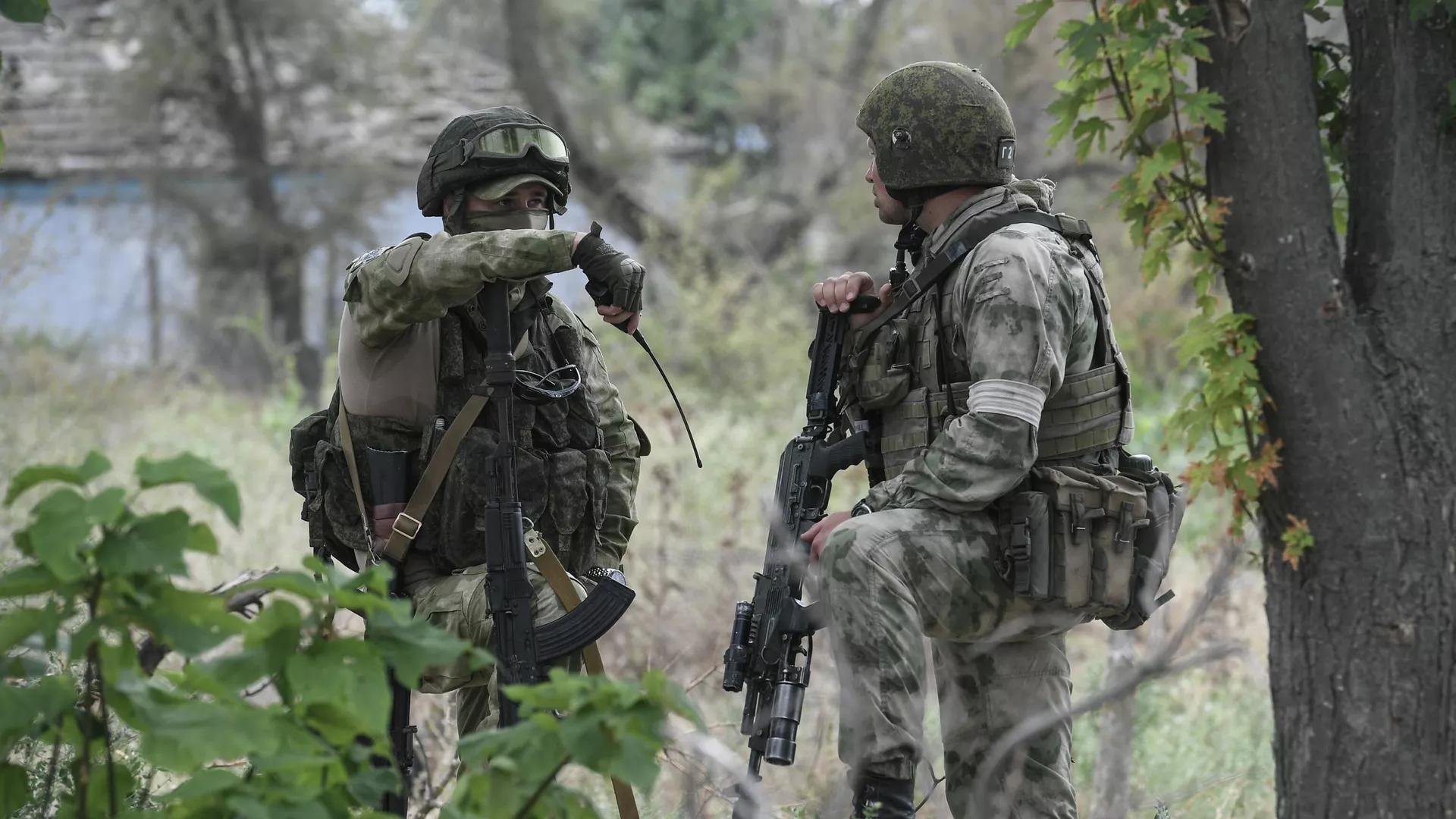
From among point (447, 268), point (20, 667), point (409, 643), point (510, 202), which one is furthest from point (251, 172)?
point (409, 643)

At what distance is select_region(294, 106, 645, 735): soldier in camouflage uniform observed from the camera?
140 inches

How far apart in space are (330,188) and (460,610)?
45.8 ft

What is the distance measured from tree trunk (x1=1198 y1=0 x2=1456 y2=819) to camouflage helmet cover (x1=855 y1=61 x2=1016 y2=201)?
842 mm

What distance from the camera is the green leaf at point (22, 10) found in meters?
2.14

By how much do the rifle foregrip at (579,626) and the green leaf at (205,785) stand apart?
1.70 meters

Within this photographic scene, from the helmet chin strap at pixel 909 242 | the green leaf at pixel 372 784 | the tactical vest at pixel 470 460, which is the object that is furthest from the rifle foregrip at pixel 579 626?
the green leaf at pixel 372 784

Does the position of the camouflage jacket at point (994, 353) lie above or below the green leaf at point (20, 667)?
above

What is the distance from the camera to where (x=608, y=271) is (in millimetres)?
3557

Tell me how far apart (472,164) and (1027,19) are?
184cm

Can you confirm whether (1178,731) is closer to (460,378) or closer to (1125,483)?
(1125,483)

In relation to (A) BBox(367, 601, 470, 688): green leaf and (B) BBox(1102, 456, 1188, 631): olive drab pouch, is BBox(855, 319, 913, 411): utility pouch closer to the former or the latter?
(B) BBox(1102, 456, 1188, 631): olive drab pouch

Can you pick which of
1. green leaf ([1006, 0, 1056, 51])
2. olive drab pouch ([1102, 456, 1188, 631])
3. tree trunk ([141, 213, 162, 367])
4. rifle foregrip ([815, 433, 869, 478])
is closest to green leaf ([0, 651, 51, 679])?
rifle foregrip ([815, 433, 869, 478])

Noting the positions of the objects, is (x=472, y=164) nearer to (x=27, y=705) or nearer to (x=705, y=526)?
(x=27, y=705)

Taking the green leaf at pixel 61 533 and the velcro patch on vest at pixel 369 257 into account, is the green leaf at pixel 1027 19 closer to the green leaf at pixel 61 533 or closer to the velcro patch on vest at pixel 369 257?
the velcro patch on vest at pixel 369 257
